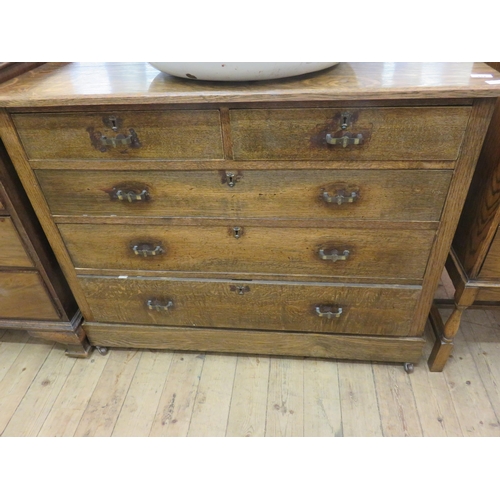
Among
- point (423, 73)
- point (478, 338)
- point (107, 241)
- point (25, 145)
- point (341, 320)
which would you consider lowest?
point (478, 338)

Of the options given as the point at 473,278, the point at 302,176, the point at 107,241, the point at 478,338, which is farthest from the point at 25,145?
the point at 478,338

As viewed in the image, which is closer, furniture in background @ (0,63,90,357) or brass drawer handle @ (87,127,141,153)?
brass drawer handle @ (87,127,141,153)

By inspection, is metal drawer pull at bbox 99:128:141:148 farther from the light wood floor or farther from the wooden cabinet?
the light wood floor

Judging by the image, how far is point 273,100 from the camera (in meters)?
0.77

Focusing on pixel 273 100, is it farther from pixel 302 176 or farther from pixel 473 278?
pixel 473 278

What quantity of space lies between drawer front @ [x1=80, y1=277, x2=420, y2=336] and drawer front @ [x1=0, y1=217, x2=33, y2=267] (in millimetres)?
166

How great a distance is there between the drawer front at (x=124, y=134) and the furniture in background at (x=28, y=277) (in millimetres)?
139

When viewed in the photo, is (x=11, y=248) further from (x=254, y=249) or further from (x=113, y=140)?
(x=254, y=249)

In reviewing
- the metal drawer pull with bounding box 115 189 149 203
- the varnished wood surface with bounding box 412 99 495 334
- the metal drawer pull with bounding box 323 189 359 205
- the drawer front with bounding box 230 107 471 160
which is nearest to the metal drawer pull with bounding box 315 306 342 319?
the varnished wood surface with bounding box 412 99 495 334

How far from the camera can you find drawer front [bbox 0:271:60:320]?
1132 mm

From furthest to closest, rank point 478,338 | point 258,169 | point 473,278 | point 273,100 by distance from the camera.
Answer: point 478,338, point 473,278, point 258,169, point 273,100

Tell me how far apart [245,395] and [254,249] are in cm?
48

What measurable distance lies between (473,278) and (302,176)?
52 centimetres

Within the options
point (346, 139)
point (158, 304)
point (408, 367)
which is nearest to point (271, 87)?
point (346, 139)
